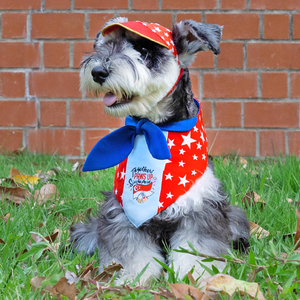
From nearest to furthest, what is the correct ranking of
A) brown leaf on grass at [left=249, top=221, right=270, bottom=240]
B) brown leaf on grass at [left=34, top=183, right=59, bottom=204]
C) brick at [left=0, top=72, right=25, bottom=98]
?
1. brown leaf on grass at [left=249, top=221, right=270, bottom=240]
2. brown leaf on grass at [left=34, top=183, right=59, bottom=204]
3. brick at [left=0, top=72, right=25, bottom=98]

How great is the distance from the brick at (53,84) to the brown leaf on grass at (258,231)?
215 cm

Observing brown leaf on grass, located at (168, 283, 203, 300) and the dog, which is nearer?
brown leaf on grass, located at (168, 283, 203, 300)

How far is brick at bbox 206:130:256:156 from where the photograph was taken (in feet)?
12.1

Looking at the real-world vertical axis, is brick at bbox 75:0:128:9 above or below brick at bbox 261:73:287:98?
above

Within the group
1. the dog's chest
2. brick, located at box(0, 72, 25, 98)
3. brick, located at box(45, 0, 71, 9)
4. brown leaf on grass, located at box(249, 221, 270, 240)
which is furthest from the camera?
brick, located at box(0, 72, 25, 98)

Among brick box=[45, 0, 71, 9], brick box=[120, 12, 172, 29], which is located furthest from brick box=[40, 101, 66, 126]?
brick box=[120, 12, 172, 29]

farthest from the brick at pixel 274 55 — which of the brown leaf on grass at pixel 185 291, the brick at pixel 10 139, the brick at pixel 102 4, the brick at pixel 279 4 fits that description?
the brown leaf on grass at pixel 185 291

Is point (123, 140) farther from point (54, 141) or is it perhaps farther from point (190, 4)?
point (190, 4)

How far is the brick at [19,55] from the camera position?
12.3 feet

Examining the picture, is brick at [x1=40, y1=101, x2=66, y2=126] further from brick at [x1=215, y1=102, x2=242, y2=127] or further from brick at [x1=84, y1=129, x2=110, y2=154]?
brick at [x1=215, y1=102, x2=242, y2=127]

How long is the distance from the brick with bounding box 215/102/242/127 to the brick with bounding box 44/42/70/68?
145cm

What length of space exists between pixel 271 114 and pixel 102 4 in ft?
5.96

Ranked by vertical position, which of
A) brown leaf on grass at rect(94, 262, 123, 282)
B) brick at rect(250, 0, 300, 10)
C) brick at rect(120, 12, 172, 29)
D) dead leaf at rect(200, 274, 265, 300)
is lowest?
brown leaf on grass at rect(94, 262, 123, 282)

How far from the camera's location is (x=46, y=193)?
273 centimetres
